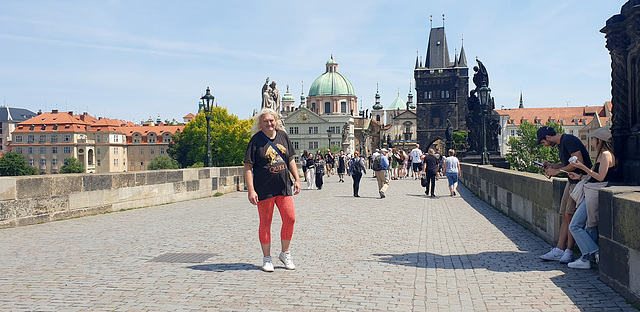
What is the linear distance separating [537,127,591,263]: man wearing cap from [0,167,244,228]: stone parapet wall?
790 centimetres

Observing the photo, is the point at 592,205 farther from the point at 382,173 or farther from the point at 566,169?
the point at 382,173

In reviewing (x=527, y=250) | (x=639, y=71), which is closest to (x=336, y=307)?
(x=527, y=250)

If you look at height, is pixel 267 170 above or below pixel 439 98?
below

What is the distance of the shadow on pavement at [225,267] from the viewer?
647 centimetres

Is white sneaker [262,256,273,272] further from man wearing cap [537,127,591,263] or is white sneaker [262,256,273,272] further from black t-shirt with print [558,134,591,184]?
black t-shirt with print [558,134,591,184]

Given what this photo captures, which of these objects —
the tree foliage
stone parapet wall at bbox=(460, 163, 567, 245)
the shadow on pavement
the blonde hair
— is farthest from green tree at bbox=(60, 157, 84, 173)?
the blonde hair

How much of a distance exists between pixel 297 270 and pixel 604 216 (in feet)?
9.42

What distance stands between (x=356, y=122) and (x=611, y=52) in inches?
5699

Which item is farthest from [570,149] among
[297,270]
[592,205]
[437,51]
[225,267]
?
[437,51]

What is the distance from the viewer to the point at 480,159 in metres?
31.6

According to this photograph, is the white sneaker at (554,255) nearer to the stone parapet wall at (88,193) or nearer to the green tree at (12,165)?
the stone parapet wall at (88,193)

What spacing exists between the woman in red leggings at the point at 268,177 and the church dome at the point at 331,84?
14285 cm

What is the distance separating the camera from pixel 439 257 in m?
7.38

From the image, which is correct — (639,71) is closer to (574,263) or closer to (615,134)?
(615,134)
